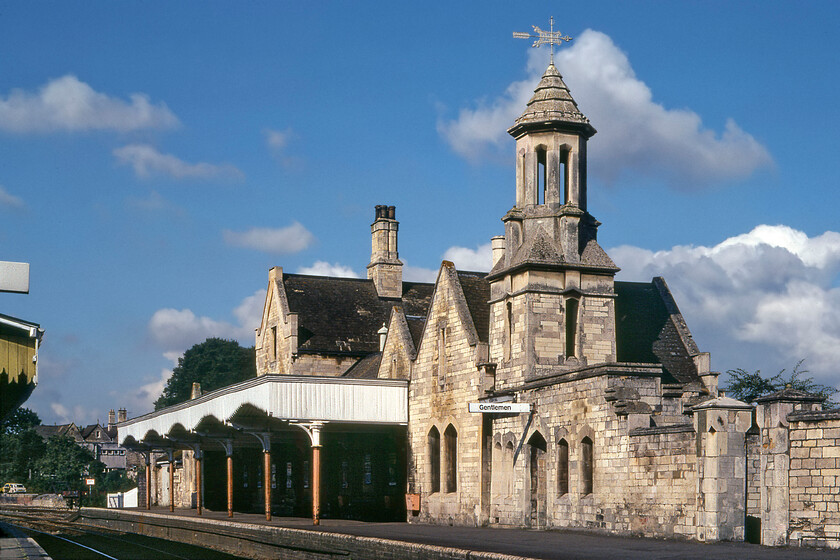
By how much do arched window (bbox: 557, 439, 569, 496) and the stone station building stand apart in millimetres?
45

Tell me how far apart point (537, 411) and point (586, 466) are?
8.84 feet

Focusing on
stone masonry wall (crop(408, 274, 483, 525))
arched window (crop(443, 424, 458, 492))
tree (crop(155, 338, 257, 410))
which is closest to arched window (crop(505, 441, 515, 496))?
stone masonry wall (crop(408, 274, 483, 525))

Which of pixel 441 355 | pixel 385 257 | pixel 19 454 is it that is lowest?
pixel 19 454

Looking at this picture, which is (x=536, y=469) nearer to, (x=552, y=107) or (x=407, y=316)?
(x=552, y=107)

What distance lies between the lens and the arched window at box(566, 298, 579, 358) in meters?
30.6

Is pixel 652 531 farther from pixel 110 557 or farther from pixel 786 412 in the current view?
pixel 110 557

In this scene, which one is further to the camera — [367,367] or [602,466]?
[367,367]

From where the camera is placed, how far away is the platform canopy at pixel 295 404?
33281mm

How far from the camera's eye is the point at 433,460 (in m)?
34.8

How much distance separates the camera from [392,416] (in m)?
36.2

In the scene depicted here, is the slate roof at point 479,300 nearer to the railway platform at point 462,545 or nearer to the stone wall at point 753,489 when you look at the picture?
the railway platform at point 462,545

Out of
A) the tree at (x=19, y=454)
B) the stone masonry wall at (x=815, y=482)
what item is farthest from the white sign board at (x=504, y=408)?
the tree at (x=19, y=454)

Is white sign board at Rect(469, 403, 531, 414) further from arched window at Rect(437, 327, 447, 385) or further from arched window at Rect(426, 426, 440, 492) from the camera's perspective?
arched window at Rect(426, 426, 440, 492)

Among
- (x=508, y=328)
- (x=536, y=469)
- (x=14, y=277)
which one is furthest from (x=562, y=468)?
(x=14, y=277)
